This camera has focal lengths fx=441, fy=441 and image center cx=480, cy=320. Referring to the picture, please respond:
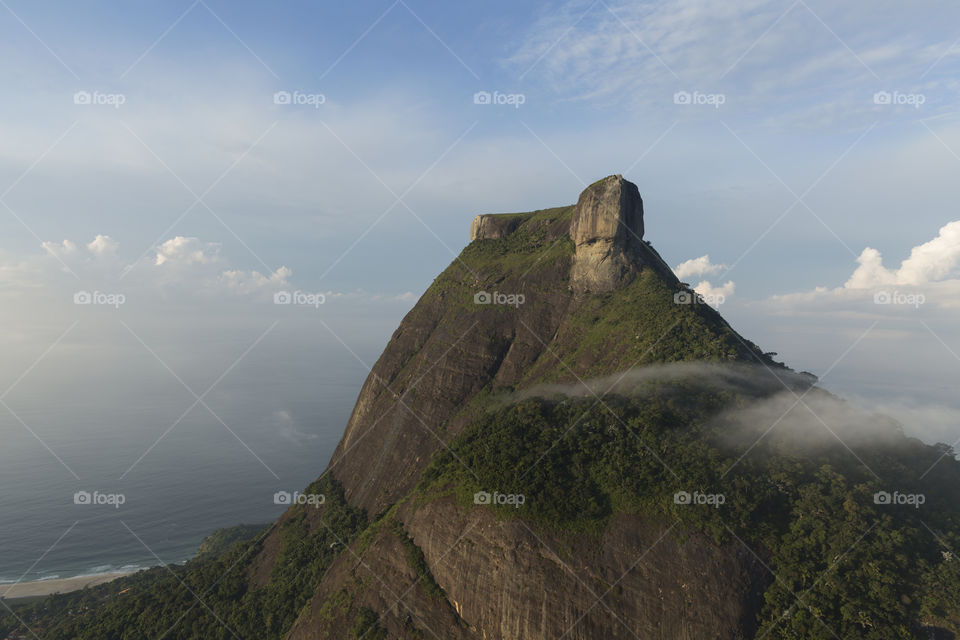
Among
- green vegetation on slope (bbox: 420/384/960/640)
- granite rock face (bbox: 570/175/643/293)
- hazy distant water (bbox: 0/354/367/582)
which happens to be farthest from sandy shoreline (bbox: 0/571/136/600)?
granite rock face (bbox: 570/175/643/293)

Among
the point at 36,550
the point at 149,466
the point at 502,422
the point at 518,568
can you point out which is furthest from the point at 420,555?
the point at 149,466

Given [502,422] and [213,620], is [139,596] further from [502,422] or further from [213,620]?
[502,422]

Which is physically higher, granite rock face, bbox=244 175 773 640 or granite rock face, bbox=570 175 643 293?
granite rock face, bbox=570 175 643 293

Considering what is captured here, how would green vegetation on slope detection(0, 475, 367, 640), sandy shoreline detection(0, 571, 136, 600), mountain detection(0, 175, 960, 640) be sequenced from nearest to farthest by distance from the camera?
mountain detection(0, 175, 960, 640)
green vegetation on slope detection(0, 475, 367, 640)
sandy shoreline detection(0, 571, 136, 600)

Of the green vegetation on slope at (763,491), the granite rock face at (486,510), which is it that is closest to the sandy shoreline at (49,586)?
the granite rock face at (486,510)

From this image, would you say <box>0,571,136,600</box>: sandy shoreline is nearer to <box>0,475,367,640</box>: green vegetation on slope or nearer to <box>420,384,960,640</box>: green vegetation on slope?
<box>0,475,367,640</box>: green vegetation on slope

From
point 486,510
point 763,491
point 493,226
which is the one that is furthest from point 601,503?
point 493,226
